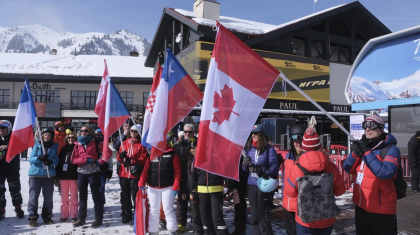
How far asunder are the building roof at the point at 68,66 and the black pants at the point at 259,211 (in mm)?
28463

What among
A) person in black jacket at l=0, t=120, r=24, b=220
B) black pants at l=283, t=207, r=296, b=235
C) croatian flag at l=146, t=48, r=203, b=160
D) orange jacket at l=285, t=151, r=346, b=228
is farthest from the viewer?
person in black jacket at l=0, t=120, r=24, b=220

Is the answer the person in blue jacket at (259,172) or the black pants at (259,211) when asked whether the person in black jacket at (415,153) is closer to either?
the person in blue jacket at (259,172)

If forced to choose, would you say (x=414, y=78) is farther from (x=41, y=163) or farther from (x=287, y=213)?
(x=41, y=163)

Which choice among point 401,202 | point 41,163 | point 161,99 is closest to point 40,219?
point 41,163

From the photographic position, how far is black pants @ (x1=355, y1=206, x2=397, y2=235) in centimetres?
311

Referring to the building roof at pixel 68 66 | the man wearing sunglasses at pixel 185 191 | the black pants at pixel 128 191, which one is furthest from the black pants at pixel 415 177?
the building roof at pixel 68 66

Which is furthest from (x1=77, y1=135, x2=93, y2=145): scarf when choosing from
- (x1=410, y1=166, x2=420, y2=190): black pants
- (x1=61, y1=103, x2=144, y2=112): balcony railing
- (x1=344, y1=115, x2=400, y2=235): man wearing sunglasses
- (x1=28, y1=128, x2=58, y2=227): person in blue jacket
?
(x1=61, y1=103, x2=144, y2=112): balcony railing

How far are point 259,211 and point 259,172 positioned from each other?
605mm

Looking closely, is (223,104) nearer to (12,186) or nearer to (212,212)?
(212,212)

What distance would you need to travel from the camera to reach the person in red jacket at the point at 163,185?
15.4 ft

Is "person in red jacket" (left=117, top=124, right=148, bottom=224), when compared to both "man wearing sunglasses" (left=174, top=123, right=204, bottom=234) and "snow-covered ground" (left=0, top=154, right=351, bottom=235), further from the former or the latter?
"man wearing sunglasses" (left=174, top=123, right=204, bottom=234)

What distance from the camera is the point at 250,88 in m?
3.40

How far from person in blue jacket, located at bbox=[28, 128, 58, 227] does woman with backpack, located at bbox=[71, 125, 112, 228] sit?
46cm

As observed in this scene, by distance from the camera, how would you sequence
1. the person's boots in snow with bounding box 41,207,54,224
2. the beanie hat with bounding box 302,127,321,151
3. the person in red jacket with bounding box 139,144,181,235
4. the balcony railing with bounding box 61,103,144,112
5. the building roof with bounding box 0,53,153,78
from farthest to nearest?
the balcony railing with bounding box 61,103,144,112 → the building roof with bounding box 0,53,153,78 → the person's boots in snow with bounding box 41,207,54,224 → the person in red jacket with bounding box 139,144,181,235 → the beanie hat with bounding box 302,127,321,151
